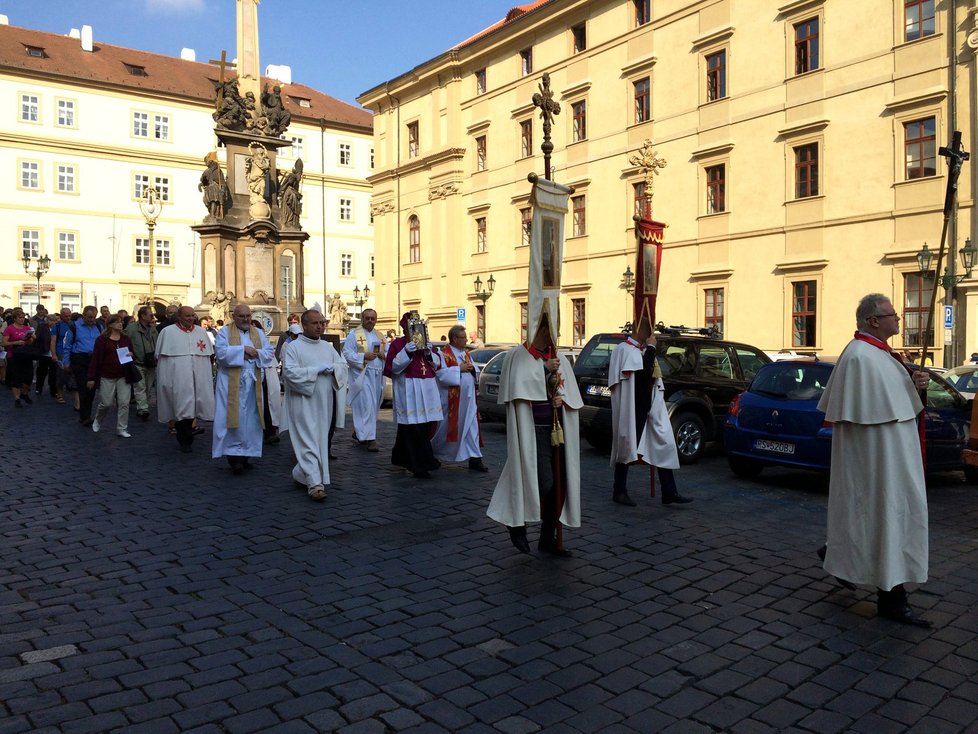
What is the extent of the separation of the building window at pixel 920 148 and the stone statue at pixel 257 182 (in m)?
18.6

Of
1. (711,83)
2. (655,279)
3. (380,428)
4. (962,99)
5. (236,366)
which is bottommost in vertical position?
(380,428)

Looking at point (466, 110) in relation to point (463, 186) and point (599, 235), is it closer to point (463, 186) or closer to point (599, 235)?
point (463, 186)

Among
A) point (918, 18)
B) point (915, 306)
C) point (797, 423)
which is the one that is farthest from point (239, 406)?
point (918, 18)

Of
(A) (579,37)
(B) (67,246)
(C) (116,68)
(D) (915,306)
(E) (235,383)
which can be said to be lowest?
(E) (235,383)

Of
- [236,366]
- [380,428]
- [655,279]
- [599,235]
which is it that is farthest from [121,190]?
[655,279]

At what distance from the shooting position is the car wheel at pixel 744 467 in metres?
10.2

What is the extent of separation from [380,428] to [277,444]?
2.59 m

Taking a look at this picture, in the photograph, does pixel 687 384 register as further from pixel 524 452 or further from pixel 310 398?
pixel 524 452

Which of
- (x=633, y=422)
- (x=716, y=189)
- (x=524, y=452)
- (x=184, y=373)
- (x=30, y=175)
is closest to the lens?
(x=524, y=452)

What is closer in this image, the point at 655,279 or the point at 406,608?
the point at 406,608

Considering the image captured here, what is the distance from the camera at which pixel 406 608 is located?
206 inches

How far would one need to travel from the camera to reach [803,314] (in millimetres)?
27594

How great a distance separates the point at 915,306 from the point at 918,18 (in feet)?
27.5

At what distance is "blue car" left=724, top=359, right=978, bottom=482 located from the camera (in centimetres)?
935
